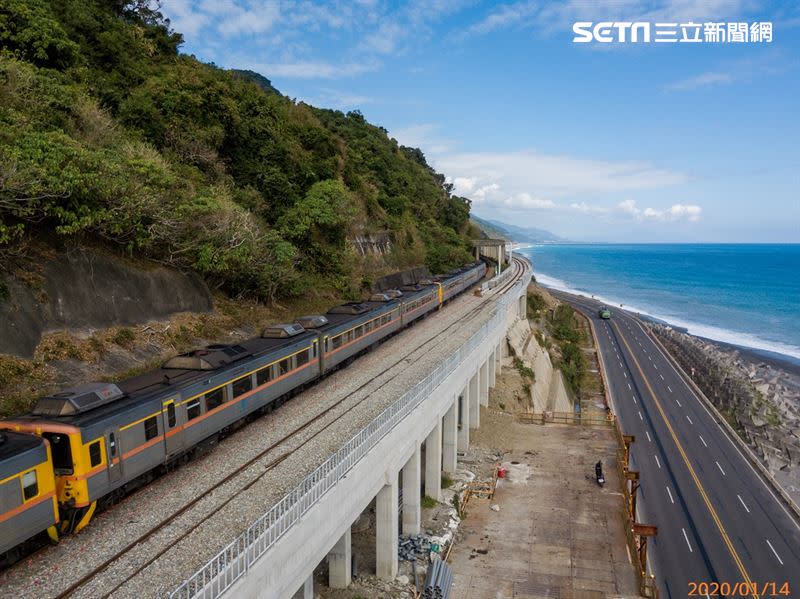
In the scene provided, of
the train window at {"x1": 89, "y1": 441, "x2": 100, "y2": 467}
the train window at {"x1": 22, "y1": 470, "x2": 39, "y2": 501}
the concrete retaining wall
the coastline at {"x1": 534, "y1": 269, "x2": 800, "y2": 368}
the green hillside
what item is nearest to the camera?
the train window at {"x1": 22, "y1": 470, "x2": 39, "y2": 501}

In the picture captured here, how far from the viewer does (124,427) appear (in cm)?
1279

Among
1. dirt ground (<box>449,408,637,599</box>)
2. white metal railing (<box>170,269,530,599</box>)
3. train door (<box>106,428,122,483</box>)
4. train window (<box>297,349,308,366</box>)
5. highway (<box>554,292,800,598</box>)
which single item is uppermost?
train window (<box>297,349,308,366</box>)

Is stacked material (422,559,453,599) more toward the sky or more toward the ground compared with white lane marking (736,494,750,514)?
more toward the sky

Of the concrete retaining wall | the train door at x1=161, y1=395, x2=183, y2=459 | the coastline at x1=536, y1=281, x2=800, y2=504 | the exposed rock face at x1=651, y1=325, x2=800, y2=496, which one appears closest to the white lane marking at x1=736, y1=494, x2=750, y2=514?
the coastline at x1=536, y1=281, x2=800, y2=504

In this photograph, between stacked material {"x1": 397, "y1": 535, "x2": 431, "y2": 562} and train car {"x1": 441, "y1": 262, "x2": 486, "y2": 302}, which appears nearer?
stacked material {"x1": 397, "y1": 535, "x2": 431, "y2": 562}

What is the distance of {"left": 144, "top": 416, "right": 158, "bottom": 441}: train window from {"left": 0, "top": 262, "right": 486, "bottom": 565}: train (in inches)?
1.0

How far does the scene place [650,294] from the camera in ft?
477

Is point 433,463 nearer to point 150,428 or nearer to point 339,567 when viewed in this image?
point 339,567

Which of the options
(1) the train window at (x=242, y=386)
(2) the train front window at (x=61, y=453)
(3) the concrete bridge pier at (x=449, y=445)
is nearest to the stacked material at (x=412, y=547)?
(3) the concrete bridge pier at (x=449, y=445)

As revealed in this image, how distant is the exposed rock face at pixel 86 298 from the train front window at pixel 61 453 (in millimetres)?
6919

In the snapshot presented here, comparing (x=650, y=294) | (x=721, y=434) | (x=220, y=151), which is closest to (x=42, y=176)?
(x=220, y=151)

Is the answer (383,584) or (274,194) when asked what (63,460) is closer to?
(383,584)

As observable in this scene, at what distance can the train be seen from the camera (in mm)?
10516

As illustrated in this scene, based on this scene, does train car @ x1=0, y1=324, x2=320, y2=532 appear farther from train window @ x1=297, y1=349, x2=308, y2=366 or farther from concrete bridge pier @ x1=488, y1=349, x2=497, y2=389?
concrete bridge pier @ x1=488, y1=349, x2=497, y2=389
